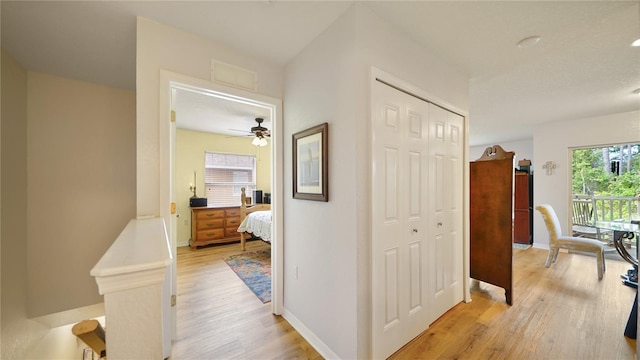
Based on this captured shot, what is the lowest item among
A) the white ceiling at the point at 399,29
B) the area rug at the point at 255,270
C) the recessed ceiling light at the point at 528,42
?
the area rug at the point at 255,270

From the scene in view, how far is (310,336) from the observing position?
188 cm

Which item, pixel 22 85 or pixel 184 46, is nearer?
pixel 184 46

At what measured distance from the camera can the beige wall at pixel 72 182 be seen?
2.48 metres

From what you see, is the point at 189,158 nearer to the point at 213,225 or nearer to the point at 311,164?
the point at 213,225

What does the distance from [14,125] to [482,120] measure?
21.2 feet

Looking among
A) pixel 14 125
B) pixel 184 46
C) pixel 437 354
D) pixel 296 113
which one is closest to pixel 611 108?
pixel 437 354

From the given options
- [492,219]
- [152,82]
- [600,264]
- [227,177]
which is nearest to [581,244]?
[600,264]

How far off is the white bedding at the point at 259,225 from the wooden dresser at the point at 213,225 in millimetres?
739

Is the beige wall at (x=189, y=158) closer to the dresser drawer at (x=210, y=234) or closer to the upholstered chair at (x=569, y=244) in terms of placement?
the dresser drawer at (x=210, y=234)

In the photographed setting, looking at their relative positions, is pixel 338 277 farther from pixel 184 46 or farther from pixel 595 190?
pixel 595 190

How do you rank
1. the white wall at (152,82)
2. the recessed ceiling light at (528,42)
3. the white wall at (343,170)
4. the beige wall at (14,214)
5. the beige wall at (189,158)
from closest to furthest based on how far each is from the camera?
1. the white wall at (343,170)
2. the white wall at (152,82)
3. the recessed ceiling light at (528,42)
4. the beige wall at (14,214)
5. the beige wall at (189,158)

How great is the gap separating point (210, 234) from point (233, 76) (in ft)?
12.3

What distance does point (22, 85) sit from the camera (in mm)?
2363

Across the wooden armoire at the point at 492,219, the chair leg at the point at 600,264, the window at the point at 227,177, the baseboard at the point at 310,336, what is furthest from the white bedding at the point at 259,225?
the chair leg at the point at 600,264
